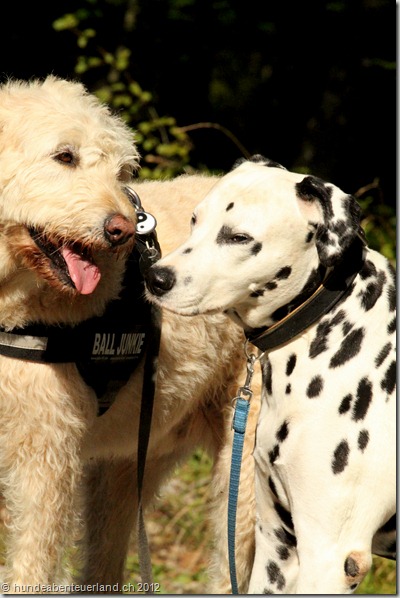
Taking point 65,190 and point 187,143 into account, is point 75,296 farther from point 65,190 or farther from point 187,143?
point 187,143

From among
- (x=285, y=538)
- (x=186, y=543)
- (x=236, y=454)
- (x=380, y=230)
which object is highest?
(x=236, y=454)

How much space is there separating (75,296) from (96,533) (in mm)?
1811

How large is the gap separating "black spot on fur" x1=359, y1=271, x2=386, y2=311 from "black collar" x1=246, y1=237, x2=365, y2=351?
7 centimetres

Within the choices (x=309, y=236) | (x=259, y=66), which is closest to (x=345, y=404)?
(x=309, y=236)

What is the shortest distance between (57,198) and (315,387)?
1232mm

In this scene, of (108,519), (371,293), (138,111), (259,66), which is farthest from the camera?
(259,66)

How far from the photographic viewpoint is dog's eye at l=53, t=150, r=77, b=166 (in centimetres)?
357

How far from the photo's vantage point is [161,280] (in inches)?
123

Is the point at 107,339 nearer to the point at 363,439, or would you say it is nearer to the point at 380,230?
the point at 363,439

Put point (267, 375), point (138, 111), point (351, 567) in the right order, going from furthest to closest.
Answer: point (138, 111), point (267, 375), point (351, 567)

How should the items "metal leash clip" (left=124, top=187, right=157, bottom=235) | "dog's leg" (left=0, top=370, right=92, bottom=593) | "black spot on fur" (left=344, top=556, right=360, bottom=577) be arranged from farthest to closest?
"metal leash clip" (left=124, top=187, right=157, bottom=235)
"dog's leg" (left=0, top=370, right=92, bottom=593)
"black spot on fur" (left=344, top=556, right=360, bottom=577)

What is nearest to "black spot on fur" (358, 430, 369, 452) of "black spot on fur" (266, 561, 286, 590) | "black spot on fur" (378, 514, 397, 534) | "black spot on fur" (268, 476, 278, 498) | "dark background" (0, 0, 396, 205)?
"black spot on fur" (378, 514, 397, 534)

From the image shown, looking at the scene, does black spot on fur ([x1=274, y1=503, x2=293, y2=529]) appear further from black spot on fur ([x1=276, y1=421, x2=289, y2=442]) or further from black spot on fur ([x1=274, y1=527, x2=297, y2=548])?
black spot on fur ([x1=276, y1=421, x2=289, y2=442])

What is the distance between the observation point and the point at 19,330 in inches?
144
